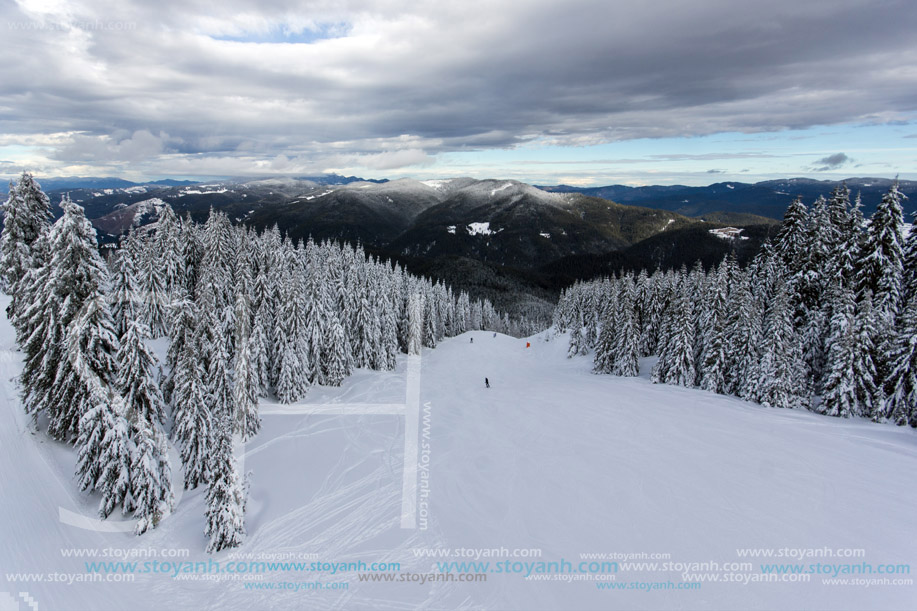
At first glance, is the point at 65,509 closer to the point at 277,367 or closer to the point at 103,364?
the point at 103,364

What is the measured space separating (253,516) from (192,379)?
715 centimetres

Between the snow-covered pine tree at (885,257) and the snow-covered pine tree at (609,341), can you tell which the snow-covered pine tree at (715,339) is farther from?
the snow-covered pine tree at (609,341)

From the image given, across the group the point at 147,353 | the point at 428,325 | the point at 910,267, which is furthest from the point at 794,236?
the point at 428,325

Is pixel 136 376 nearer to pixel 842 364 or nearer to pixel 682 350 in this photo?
pixel 842 364

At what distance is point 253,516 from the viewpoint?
18.8 m

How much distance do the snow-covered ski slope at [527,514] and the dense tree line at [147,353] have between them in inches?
73.6

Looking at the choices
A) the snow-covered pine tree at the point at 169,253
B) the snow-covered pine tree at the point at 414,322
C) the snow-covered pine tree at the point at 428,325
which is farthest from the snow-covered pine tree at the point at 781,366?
the snow-covered pine tree at the point at 428,325

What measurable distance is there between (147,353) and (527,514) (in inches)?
727

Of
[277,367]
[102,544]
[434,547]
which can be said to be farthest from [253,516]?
[277,367]

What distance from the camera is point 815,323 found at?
32031 mm

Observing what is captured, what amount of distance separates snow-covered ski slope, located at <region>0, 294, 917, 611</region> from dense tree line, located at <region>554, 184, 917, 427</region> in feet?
9.13

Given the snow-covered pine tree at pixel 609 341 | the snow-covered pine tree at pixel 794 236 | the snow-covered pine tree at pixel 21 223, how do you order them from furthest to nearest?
the snow-covered pine tree at pixel 609 341 → the snow-covered pine tree at pixel 794 236 → the snow-covered pine tree at pixel 21 223

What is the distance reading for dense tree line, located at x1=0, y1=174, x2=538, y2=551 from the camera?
1591 cm

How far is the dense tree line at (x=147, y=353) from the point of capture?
52.2 ft
